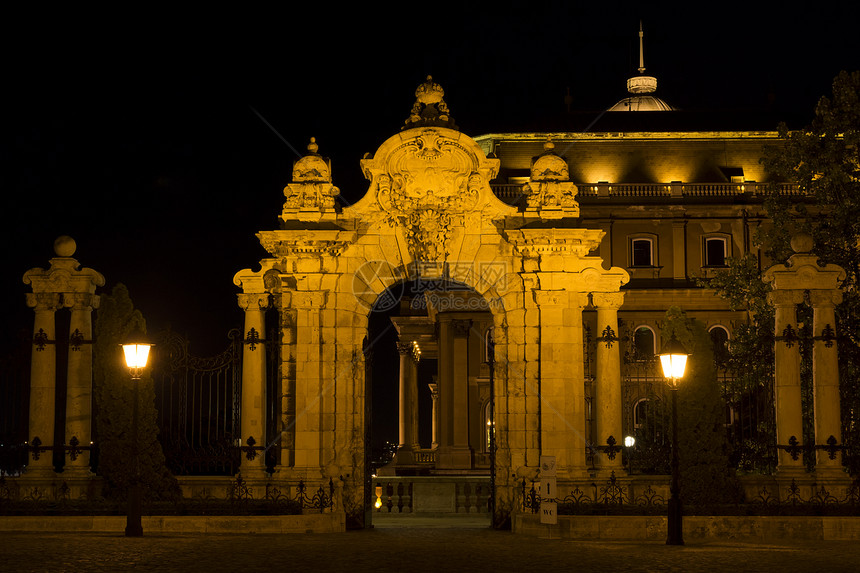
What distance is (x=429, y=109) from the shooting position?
22.7m

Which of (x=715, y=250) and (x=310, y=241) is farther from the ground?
(x=715, y=250)

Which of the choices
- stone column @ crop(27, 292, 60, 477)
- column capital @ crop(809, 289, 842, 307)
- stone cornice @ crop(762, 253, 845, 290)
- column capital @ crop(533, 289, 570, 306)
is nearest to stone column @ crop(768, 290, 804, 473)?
stone cornice @ crop(762, 253, 845, 290)

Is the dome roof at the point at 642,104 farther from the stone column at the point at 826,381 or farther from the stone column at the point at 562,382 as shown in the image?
the stone column at the point at 562,382

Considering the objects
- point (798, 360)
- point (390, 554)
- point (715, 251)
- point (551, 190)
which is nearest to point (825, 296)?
point (798, 360)

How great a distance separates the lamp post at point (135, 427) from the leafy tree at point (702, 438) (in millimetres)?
9480

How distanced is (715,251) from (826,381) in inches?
1300

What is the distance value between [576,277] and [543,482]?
13.2ft

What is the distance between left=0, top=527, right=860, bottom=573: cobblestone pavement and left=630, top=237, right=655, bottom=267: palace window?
35347 mm

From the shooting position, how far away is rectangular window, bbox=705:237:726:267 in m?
54.2

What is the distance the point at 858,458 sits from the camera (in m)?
25.6

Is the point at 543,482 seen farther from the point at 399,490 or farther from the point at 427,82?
the point at 399,490

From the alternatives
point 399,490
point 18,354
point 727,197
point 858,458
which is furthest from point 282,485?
point 727,197

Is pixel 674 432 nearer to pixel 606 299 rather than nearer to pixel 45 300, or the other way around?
pixel 606 299

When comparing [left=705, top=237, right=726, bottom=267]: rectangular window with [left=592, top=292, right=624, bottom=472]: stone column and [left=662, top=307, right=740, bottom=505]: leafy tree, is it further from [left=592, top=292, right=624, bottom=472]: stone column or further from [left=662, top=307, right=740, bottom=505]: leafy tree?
[left=662, top=307, right=740, bottom=505]: leafy tree
